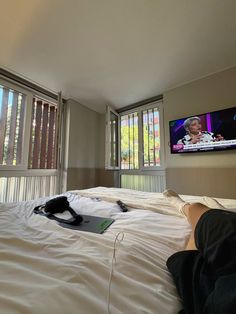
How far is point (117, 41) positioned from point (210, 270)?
198 cm

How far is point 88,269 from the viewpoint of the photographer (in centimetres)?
47

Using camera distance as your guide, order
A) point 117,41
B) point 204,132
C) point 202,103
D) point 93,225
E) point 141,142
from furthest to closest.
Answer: point 141,142, point 202,103, point 204,132, point 117,41, point 93,225

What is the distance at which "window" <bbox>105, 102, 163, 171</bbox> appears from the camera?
9.21 ft

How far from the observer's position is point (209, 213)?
2.29 ft

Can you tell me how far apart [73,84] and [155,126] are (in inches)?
59.0

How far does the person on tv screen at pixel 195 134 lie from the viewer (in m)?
2.13

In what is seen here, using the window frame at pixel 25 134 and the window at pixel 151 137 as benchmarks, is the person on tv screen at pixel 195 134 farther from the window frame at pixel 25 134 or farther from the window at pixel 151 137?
the window frame at pixel 25 134

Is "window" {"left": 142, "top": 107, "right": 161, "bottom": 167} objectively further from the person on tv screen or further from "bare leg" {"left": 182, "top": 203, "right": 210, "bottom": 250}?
"bare leg" {"left": 182, "top": 203, "right": 210, "bottom": 250}

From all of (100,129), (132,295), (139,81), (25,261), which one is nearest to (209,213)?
(132,295)

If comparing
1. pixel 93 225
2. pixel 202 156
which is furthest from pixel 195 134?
pixel 93 225

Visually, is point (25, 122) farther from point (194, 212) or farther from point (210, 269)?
point (210, 269)

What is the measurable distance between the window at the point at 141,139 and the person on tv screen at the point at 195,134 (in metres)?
0.47

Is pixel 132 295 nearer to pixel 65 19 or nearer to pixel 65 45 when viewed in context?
pixel 65 19

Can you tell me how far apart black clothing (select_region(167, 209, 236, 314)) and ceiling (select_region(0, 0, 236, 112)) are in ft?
5.55
